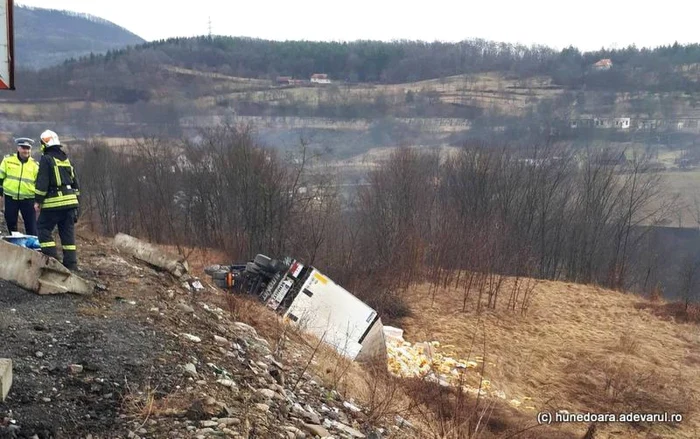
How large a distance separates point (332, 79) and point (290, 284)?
67512mm

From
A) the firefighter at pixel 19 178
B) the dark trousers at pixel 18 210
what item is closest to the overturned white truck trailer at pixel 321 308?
the dark trousers at pixel 18 210

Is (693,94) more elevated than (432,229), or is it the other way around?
(693,94)

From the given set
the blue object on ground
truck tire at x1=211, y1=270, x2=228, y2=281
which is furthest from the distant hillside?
the blue object on ground

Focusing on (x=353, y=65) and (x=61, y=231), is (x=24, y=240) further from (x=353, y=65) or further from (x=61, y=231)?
(x=353, y=65)

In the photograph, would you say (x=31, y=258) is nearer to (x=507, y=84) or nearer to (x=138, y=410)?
(x=138, y=410)

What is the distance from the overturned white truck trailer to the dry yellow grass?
236 cm

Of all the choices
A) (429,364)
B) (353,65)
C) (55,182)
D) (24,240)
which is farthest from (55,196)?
(353,65)

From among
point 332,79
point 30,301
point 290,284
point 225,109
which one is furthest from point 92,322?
point 332,79

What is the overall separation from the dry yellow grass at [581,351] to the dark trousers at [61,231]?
22.7 feet

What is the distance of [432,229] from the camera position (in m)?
21.6

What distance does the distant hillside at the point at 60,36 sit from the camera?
108 m

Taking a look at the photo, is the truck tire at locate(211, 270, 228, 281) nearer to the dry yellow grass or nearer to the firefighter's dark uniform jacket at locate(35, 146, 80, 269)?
the firefighter's dark uniform jacket at locate(35, 146, 80, 269)

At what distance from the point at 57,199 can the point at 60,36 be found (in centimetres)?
14562

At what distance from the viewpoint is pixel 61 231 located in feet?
22.1
